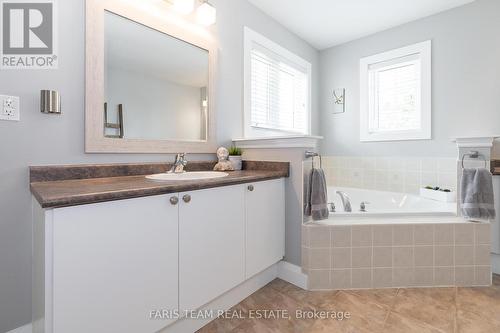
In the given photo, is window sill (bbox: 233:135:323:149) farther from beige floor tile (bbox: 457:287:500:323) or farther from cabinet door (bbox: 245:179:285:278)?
beige floor tile (bbox: 457:287:500:323)

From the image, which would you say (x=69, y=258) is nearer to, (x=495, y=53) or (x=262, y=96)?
(x=262, y=96)

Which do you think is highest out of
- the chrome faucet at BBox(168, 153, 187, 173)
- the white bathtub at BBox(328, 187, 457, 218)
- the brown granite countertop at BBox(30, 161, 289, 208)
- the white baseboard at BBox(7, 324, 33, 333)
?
the chrome faucet at BBox(168, 153, 187, 173)

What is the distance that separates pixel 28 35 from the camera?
127cm

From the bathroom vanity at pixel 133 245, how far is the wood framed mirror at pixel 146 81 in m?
0.22

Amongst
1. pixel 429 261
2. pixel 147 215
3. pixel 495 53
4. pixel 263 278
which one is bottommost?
pixel 263 278

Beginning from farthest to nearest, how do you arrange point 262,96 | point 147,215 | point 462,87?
point 262,96, point 462,87, point 147,215

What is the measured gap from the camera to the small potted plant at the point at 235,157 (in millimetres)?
2070

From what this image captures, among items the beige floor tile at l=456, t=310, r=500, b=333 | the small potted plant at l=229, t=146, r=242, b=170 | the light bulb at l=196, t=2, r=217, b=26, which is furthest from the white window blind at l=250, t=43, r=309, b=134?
the beige floor tile at l=456, t=310, r=500, b=333

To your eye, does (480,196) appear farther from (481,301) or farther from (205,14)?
(205,14)

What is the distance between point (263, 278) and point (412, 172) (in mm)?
1982

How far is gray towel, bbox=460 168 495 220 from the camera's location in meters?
1.78

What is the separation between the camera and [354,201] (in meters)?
2.90

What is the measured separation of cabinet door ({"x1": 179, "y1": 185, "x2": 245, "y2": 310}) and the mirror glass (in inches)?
26.3

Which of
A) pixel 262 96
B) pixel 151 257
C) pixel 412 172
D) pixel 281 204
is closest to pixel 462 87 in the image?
pixel 412 172
